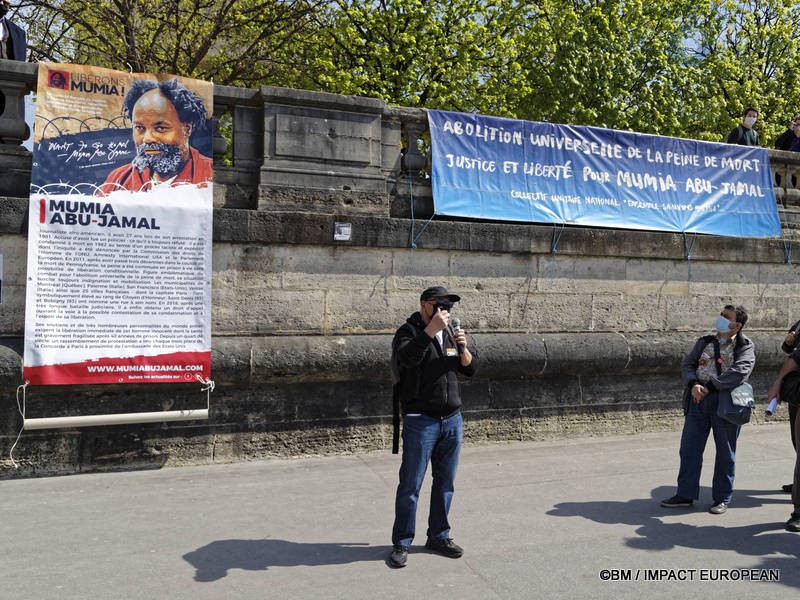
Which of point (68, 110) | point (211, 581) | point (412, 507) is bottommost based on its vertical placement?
point (211, 581)

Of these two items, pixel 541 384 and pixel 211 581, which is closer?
pixel 211 581

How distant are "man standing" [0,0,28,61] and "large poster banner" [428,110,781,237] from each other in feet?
13.6

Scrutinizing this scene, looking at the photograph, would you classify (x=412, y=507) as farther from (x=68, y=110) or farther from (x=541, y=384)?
(x=68, y=110)

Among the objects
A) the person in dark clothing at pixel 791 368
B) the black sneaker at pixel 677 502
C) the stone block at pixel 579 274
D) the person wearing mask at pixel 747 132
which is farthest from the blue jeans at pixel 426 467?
the person wearing mask at pixel 747 132

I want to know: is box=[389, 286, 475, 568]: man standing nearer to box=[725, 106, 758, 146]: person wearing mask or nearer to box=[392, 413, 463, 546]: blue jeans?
box=[392, 413, 463, 546]: blue jeans

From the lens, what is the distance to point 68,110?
21.0 ft

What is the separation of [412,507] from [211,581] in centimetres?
121

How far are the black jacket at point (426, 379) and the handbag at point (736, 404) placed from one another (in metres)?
2.32

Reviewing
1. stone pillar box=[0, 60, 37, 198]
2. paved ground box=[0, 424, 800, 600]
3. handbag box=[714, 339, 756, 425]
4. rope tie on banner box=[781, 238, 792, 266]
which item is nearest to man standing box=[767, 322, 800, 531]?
paved ground box=[0, 424, 800, 600]

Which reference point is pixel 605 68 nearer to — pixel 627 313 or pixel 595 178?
pixel 595 178

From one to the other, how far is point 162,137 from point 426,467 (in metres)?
4.06

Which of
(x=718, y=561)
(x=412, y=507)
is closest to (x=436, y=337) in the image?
(x=412, y=507)

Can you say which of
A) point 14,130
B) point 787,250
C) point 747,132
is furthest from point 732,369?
point 14,130

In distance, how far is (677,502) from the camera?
5.70 metres
